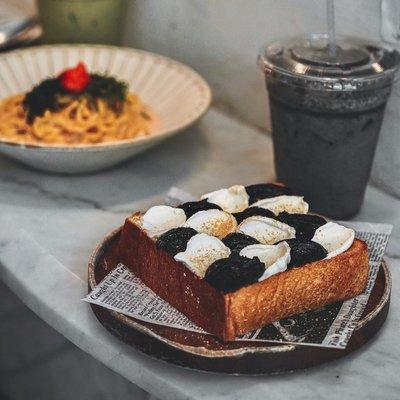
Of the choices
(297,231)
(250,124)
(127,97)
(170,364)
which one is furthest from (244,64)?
(170,364)

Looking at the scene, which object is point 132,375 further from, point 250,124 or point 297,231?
point 250,124

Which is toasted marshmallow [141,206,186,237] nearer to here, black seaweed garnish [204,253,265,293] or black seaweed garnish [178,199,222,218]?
black seaweed garnish [178,199,222,218]

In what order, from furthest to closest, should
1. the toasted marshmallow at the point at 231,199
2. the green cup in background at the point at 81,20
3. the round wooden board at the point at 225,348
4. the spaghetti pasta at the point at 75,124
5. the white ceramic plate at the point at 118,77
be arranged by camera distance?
the green cup in background at the point at 81,20 → the spaghetti pasta at the point at 75,124 → the white ceramic plate at the point at 118,77 → the toasted marshmallow at the point at 231,199 → the round wooden board at the point at 225,348

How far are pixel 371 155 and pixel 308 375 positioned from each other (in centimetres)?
46

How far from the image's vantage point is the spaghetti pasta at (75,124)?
58.2 inches

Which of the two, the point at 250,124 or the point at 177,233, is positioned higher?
the point at 177,233

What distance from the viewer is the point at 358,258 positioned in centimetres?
101

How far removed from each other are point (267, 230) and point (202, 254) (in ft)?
0.33

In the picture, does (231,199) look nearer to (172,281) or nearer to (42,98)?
(172,281)

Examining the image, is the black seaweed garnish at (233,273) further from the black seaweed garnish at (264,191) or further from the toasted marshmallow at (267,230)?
the black seaweed garnish at (264,191)

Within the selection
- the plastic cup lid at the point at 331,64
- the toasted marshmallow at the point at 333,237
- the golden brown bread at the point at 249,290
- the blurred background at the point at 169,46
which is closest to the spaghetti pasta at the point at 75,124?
the blurred background at the point at 169,46

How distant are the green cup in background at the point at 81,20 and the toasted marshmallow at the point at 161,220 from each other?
0.87m

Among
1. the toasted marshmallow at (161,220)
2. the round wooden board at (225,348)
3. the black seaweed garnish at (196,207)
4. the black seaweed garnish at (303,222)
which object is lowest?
the round wooden board at (225,348)

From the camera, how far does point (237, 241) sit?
100 cm
